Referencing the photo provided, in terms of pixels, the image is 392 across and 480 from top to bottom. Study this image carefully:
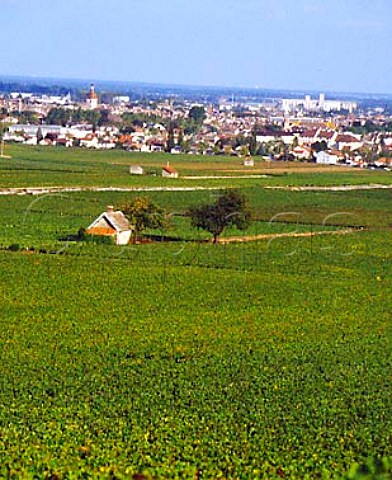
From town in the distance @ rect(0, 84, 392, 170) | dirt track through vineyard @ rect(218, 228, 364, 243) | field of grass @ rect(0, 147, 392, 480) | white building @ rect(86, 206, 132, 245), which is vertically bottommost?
town in the distance @ rect(0, 84, 392, 170)

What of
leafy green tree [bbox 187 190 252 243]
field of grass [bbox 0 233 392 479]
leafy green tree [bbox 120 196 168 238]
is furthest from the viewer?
leafy green tree [bbox 187 190 252 243]

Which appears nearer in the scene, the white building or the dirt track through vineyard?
the white building

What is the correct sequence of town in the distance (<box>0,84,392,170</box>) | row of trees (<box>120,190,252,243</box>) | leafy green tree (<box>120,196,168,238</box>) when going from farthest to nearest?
town in the distance (<box>0,84,392,170</box>) < row of trees (<box>120,190,252,243</box>) < leafy green tree (<box>120,196,168,238</box>)

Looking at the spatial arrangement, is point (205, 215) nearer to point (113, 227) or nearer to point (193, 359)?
point (113, 227)

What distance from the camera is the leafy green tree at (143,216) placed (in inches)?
1710

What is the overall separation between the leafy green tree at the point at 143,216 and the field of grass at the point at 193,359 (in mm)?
1404

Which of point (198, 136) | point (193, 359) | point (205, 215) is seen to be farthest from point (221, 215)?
point (198, 136)

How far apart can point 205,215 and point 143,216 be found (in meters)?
2.33

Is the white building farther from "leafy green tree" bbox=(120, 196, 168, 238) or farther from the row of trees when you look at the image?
the row of trees

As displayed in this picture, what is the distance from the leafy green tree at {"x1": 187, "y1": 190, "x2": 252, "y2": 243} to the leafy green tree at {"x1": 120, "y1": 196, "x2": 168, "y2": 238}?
1253 mm

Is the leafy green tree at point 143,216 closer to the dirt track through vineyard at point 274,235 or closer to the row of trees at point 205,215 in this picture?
the row of trees at point 205,215

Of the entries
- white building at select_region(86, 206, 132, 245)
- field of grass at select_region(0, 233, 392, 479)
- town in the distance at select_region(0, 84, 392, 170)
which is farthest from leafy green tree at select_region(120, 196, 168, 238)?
town in the distance at select_region(0, 84, 392, 170)

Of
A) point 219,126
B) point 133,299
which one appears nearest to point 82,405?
point 133,299

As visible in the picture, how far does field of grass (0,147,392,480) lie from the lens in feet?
51.4
